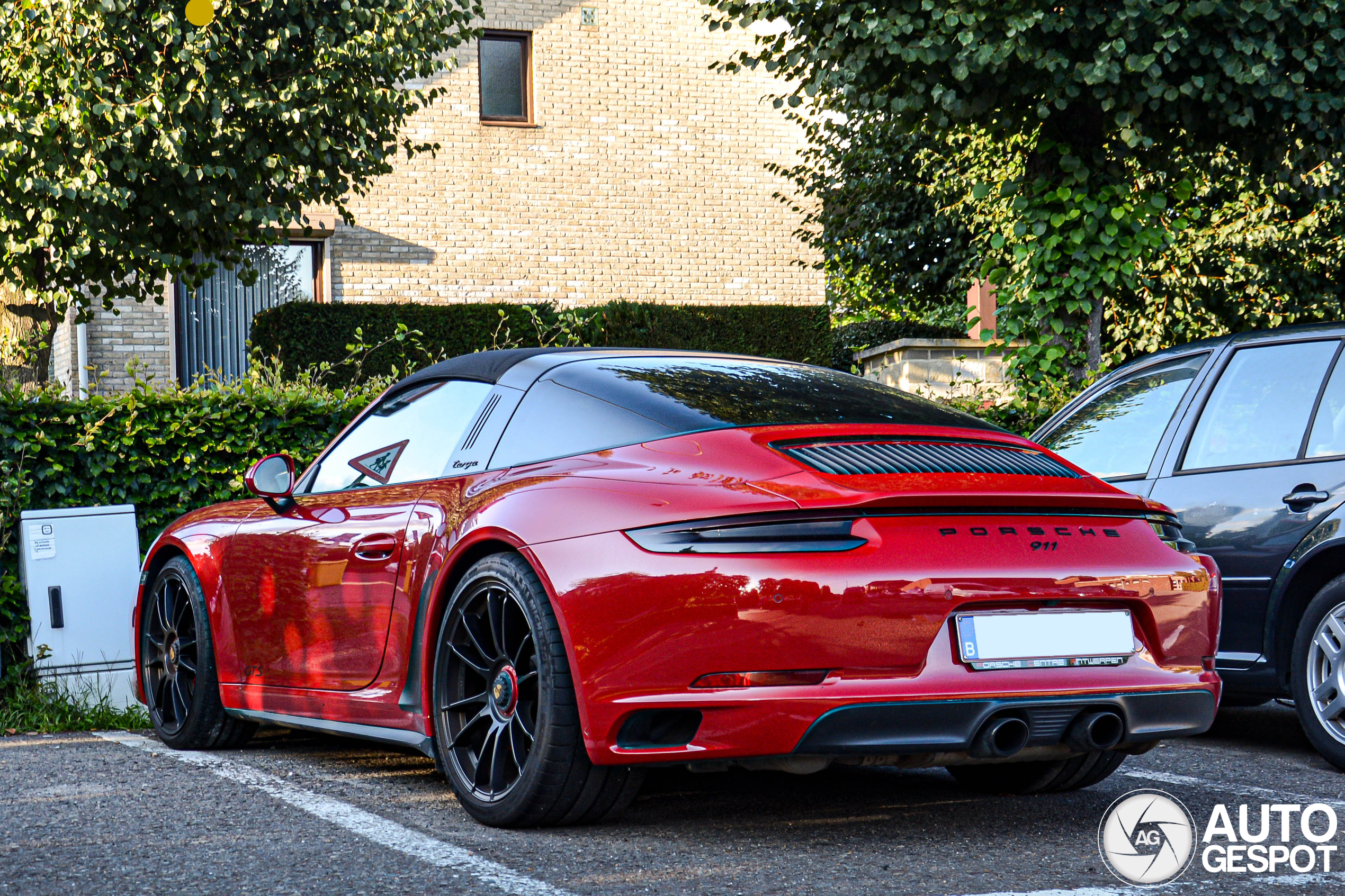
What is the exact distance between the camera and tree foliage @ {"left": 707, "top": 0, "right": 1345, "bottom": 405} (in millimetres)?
8938

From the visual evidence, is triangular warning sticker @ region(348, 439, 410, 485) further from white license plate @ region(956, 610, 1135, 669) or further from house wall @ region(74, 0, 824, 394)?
house wall @ region(74, 0, 824, 394)

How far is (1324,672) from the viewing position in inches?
203

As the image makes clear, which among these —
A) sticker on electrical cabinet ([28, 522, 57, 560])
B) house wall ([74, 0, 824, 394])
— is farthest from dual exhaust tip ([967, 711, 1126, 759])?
house wall ([74, 0, 824, 394])

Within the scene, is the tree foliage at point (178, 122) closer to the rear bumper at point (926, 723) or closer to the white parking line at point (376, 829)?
the white parking line at point (376, 829)

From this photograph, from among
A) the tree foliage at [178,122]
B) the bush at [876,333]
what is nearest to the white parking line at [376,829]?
the tree foliage at [178,122]

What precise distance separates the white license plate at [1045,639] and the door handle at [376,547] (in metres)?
1.83

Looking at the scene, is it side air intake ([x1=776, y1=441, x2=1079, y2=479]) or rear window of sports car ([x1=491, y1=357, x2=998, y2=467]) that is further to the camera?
rear window of sports car ([x1=491, y1=357, x2=998, y2=467])

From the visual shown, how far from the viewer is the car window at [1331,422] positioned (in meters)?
5.29

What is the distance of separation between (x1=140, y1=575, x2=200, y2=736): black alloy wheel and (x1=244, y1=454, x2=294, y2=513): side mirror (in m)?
0.65

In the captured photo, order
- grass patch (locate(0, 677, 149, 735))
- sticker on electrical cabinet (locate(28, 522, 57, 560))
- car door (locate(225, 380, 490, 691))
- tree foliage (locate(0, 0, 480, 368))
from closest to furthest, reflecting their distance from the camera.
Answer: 1. car door (locate(225, 380, 490, 691))
2. grass patch (locate(0, 677, 149, 735))
3. sticker on electrical cabinet (locate(28, 522, 57, 560))
4. tree foliage (locate(0, 0, 480, 368))

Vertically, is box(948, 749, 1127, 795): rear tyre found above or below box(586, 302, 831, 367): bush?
below

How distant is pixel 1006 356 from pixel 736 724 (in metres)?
7.56

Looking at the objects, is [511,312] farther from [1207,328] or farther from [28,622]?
[28,622]

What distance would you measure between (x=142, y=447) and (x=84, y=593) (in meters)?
0.77
